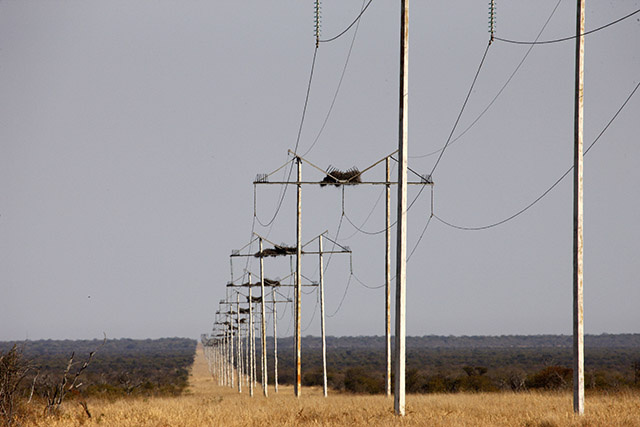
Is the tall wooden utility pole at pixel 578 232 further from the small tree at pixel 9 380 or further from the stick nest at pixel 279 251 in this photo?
the stick nest at pixel 279 251

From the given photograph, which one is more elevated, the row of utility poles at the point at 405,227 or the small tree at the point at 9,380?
the row of utility poles at the point at 405,227

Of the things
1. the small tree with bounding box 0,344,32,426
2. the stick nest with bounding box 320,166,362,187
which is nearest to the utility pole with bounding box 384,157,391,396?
the stick nest with bounding box 320,166,362,187

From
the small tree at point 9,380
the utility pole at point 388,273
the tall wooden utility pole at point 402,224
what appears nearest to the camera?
the tall wooden utility pole at point 402,224

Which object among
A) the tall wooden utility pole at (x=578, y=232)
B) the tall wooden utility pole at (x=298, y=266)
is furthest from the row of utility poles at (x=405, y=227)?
the tall wooden utility pole at (x=298, y=266)

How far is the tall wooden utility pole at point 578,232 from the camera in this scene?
21.9 m

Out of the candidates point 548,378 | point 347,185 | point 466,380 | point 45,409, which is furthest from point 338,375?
point 45,409

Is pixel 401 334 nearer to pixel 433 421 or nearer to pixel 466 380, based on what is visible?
pixel 433 421

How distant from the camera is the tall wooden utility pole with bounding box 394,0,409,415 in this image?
71.5ft

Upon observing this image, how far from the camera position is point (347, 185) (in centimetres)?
3384

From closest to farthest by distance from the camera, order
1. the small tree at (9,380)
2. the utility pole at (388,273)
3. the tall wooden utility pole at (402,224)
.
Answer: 1. the tall wooden utility pole at (402,224)
2. the small tree at (9,380)
3. the utility pole at (388,273)

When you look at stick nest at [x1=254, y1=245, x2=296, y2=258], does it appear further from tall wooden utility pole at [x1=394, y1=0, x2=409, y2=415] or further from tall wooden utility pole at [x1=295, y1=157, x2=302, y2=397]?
tall wooden utility pole at [x1=394, y1=0, x2=409, y2=415]

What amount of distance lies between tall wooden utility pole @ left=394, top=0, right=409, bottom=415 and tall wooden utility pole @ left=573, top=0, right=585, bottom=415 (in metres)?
4.32

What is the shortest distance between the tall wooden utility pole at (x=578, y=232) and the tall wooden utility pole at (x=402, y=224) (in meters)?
4.32

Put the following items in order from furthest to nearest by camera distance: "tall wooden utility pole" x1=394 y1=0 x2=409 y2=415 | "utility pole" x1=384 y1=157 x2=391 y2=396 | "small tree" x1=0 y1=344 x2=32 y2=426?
1. "utility pole" x1=384 y1=157 x2=391 y2=396
2. "small tree" x1=0 y1=344 x2=32 y2=426
3. "tall wooden utility pole" x1=394 y1=0 x2=409 y2=415
